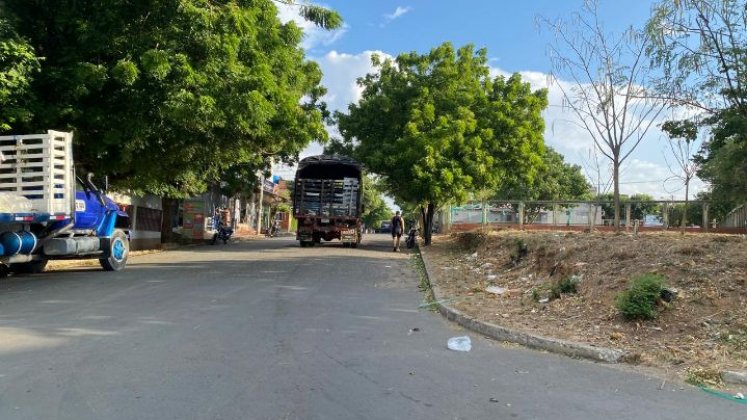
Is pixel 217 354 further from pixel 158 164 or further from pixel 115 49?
pixel 158 164

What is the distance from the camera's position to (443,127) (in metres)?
24.0


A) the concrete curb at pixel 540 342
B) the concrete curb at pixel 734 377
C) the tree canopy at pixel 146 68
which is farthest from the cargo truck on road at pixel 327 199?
the concrete curb at pixel 734 377

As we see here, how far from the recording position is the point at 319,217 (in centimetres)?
2642

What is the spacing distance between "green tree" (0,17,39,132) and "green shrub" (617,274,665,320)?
431 inches

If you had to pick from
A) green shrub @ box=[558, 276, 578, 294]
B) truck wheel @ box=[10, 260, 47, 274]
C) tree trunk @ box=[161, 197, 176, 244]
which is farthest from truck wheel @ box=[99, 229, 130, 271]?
tree trunk @ box=[161, 197, 176, 244]

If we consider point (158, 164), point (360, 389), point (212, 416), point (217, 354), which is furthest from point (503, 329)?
point (158, 164)

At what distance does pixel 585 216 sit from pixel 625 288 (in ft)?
63.0

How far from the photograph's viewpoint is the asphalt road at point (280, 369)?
4930mm

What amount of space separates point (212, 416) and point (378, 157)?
2090 cm

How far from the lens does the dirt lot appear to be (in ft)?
22.1

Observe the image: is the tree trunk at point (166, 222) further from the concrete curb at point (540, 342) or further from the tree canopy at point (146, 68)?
the concrete curb at point (540, 342)

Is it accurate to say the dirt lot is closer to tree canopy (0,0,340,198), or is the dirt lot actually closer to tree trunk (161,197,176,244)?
tree canopy (0,0,340,198)

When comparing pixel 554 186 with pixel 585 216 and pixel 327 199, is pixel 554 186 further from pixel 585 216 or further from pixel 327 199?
pixel 327 199

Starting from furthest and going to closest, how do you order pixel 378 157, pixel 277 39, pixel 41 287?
pixel 378 157 < pixel 277 39 < pixel 41 287
